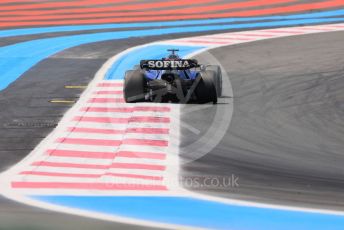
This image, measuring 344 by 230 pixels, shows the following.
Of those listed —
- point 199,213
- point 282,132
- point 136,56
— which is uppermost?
point 136,56

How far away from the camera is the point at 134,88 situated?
15.1 m

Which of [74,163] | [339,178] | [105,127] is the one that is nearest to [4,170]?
[74,163]

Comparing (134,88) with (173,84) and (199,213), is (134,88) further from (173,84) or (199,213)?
(199,213)

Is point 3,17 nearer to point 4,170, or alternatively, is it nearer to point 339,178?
point 4,170

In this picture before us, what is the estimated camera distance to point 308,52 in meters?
21.0

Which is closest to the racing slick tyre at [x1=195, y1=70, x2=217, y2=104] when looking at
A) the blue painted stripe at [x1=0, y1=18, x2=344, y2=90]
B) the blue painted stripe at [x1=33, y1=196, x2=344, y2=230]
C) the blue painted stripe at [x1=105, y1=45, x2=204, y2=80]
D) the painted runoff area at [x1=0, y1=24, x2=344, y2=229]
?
the painted runoff area at [x1=0, y1=24, x2=344, y2=229]

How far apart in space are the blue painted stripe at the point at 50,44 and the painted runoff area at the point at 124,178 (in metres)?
4.66

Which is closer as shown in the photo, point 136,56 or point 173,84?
point 173,84

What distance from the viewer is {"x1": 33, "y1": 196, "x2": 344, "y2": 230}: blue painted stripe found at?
8766 mm

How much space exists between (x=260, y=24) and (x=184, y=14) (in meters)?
3.86

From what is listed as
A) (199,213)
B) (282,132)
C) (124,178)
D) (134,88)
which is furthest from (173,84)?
(199,213)

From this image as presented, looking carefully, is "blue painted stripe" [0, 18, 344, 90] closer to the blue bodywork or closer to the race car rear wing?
the blue bodywork

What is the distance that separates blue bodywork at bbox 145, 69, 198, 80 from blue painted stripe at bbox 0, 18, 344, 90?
12.6 feet

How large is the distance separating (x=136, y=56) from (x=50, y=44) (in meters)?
3.78
